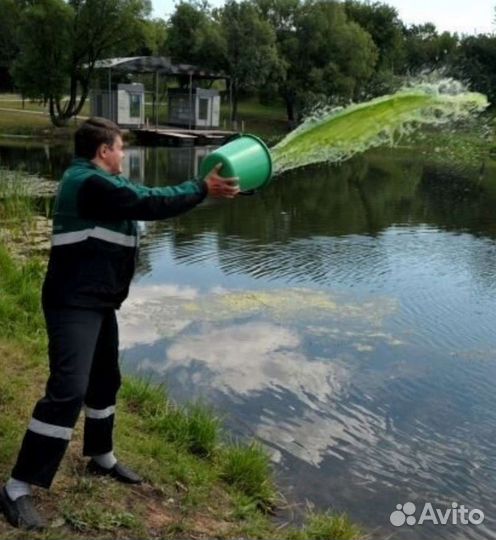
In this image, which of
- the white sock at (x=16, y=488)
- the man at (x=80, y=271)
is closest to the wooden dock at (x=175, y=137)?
the man at (x=80, y=271)

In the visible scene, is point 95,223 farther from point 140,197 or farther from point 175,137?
point 175,137

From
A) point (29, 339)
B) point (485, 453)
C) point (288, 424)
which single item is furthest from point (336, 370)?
point (29, 339)

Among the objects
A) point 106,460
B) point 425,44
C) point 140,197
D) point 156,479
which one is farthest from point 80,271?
point 425,44

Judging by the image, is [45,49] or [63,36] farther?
[45,49]

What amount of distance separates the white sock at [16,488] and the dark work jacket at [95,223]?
34.0 inches

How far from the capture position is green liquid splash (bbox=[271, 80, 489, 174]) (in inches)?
126

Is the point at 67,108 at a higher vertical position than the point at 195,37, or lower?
lower

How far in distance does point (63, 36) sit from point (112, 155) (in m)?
41.6

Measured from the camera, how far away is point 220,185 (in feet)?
10.8

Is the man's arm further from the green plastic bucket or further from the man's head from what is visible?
the man's head

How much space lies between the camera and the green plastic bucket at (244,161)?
3.33 meters

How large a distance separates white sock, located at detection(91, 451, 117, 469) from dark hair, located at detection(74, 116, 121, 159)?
1652 mm

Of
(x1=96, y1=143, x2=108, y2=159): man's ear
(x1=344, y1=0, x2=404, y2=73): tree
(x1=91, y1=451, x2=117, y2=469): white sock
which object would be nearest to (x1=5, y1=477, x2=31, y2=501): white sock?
(x1=91, y1=451, x2=117, y2=469): white sock

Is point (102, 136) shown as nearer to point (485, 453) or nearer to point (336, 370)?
point (485, 453)
